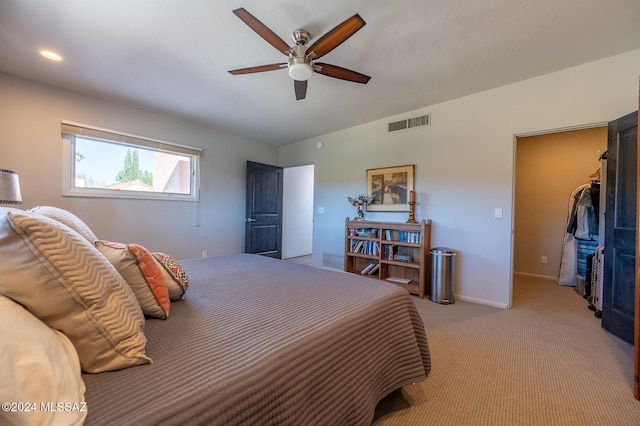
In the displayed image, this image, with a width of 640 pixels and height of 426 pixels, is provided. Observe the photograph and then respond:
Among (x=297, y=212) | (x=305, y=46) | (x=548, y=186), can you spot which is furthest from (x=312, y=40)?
(x=548, y=186)

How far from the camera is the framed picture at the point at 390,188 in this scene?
3750 millimetres

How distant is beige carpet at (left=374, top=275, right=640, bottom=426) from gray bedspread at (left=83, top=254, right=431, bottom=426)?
0.23 metres

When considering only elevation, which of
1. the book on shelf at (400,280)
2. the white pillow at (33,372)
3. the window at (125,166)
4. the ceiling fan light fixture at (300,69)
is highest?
the ceiling fan light fixture at (300,69)

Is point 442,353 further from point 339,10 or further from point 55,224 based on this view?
point 339,10

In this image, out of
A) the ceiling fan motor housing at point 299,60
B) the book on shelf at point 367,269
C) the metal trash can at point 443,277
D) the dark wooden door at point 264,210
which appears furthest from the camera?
the dark wooden door at point 264,210

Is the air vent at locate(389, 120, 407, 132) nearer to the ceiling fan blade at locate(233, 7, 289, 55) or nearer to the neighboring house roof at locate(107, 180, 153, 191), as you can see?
the ceiling fan blade at locate(233, 7, 289, 55)

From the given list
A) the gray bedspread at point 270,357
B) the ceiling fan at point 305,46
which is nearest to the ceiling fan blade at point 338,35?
the ceiling fan at point 305,46

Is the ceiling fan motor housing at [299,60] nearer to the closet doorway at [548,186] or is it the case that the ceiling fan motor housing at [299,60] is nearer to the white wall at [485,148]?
the white wall at [485,148]

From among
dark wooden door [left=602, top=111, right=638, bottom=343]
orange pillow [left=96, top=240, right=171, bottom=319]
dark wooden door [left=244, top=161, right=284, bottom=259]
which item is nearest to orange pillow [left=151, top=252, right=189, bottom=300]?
orange pillow [left=96, top=240, right=171, bottom=319]

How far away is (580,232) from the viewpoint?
375cm

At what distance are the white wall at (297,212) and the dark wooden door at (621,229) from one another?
194 inches

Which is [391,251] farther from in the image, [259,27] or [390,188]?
[259,27]

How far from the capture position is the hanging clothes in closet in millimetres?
3654

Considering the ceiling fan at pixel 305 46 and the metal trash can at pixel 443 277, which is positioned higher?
the ceiling fan at pixel 305 46
